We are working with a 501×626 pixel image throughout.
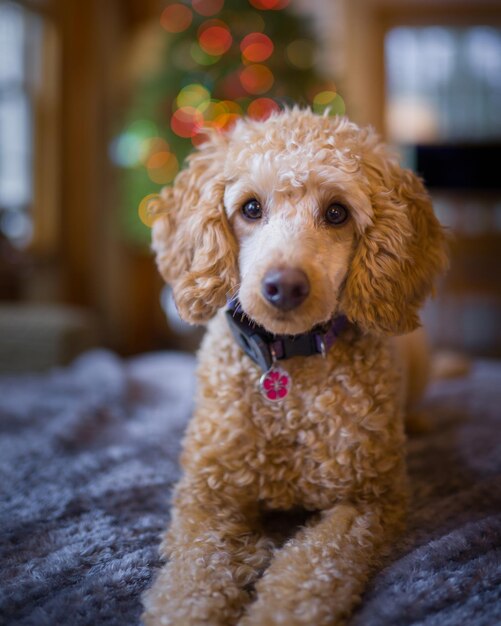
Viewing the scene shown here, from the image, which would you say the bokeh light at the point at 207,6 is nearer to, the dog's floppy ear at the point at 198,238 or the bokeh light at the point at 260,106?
the bokeh light at the point at 260,106

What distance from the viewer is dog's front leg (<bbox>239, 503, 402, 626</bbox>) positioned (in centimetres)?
89

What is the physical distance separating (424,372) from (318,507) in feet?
2.82

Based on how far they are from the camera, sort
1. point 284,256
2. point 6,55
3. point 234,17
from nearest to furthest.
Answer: point 284,256 → point 234,17 → point 6,55

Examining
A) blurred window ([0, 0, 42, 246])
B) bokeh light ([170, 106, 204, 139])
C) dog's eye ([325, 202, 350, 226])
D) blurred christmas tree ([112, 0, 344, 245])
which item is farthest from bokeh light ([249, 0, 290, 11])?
dog's eye ([325, 202, 350, 226])

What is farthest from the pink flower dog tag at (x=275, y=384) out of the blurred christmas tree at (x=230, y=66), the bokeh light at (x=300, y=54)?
the bokeh light at (x=300, y=54)

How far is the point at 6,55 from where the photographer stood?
13.3 feet

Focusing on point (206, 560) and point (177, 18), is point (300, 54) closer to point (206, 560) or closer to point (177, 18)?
point (177, 18)

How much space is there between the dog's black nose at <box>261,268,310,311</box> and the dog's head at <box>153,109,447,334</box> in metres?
0.01

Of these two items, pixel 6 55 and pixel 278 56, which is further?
pixel 6 55

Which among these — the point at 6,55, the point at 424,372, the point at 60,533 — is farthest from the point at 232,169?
the point at 6,55

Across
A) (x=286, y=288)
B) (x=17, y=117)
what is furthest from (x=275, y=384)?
(x=17, y=117)

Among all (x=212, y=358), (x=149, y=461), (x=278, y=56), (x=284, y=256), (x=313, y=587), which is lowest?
(x=149, y=461)

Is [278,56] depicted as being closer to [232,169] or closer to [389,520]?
[232,169]

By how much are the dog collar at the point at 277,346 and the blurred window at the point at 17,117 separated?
3232 millimetres
